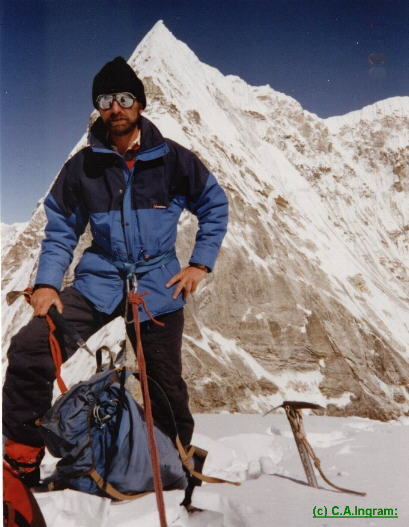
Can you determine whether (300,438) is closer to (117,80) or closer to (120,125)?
(120,125)

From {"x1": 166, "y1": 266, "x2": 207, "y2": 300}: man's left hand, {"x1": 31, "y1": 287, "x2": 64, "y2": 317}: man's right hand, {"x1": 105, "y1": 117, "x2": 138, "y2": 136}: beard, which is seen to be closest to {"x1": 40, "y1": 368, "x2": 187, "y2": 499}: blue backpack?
{"x1": 31, "y1": 287, "x2": 64, "y2": 317}: man's right hand

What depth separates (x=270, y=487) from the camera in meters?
2.44

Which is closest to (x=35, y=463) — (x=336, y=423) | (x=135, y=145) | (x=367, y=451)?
(x=135, y=145)

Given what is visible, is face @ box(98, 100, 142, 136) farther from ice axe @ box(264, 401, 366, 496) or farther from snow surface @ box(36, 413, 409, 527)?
snow surface @ box(36, 413, 409, 527)

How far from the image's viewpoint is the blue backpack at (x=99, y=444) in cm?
230

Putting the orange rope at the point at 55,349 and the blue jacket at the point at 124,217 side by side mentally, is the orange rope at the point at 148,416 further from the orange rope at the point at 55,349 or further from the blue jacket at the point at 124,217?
the orange rope at the point at 55,349

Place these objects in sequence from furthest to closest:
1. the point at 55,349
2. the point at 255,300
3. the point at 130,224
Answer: the point at 255,300 → the point at 130,224 → the point at 55,349

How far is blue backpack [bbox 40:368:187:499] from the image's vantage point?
2305 millimetres

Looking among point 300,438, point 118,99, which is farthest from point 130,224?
point 300,438

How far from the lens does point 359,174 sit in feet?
131

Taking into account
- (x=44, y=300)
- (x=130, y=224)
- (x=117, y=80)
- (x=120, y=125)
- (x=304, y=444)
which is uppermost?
(x=117, y=80)

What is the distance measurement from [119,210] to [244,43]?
5.24 feet

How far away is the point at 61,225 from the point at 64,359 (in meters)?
0.76

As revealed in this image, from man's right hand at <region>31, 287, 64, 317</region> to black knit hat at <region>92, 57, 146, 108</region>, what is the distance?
117cm
